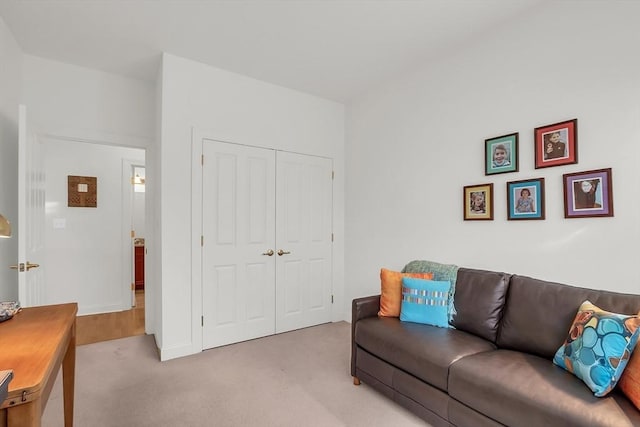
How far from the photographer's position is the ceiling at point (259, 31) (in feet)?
7.33

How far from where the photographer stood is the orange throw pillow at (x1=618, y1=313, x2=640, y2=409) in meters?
1.32

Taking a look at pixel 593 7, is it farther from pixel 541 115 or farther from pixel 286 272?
pixel 286 272

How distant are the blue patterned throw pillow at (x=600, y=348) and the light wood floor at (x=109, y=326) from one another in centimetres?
371

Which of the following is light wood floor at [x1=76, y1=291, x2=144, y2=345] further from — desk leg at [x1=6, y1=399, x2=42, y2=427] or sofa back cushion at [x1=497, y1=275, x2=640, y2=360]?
sofa back cushion at [x1=497, y1=275, x2=640, y2=360]

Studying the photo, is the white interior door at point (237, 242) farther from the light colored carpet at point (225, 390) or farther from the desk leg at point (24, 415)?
the desk leg at point (24, 415)

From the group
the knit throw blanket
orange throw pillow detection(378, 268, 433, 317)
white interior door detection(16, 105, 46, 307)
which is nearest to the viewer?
white interior door detection(16, 105, 46, 307)

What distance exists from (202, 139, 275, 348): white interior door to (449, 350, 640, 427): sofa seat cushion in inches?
83.5

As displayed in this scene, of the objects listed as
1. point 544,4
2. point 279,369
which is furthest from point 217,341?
point 544,4

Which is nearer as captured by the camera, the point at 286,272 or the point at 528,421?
the point at 528,421

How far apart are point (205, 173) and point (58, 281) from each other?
2630mm

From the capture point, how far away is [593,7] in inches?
78.7

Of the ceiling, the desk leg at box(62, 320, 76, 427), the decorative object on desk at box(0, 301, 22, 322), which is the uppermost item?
the ceiling

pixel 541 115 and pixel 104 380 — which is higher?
pixel 541 115

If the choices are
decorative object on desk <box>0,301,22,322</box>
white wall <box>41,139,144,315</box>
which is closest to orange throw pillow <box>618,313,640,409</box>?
decorative object on desk <box>0,301,22,322</box>
